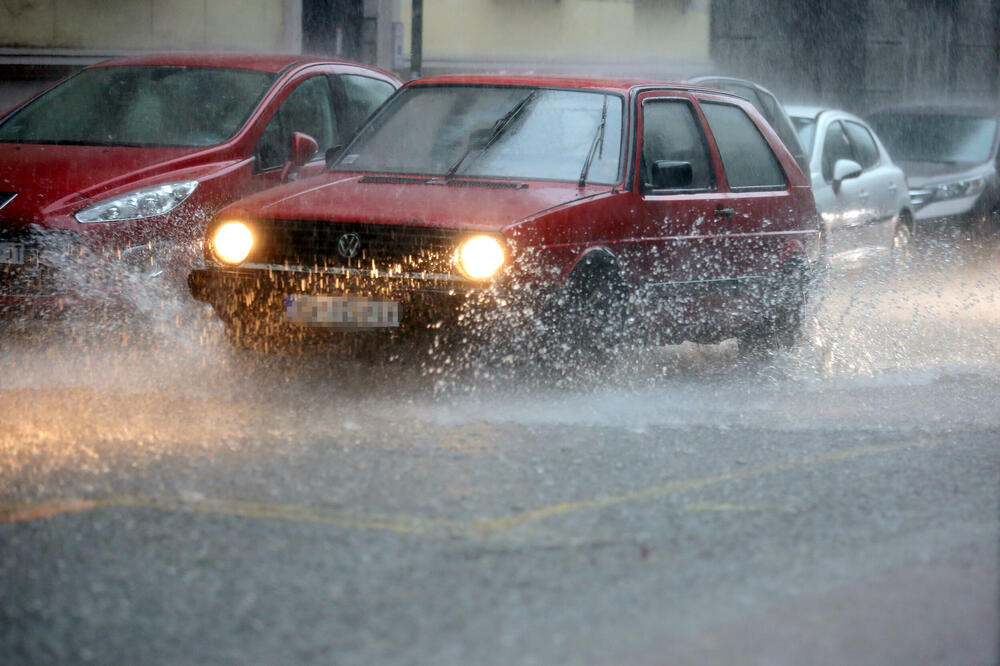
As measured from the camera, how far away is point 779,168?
8.45m

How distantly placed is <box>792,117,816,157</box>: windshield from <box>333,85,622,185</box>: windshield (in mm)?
4568

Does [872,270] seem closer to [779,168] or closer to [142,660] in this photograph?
[779,168]

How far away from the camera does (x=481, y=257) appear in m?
6.29

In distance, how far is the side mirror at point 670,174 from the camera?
23.6 ft

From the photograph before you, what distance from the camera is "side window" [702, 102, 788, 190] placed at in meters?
8.02

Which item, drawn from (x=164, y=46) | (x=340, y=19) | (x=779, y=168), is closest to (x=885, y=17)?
(x=340, y=19)

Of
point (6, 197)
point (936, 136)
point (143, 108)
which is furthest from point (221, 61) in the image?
point (936, 136)

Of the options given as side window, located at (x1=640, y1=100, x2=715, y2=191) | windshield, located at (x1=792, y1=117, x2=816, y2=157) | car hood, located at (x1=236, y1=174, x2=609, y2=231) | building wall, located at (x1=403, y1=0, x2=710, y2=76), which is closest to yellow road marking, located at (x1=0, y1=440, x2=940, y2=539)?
car hood, located at (x1=236, y1=174, x2=609, y2=231)

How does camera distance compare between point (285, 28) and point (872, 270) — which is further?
point (285, 28)

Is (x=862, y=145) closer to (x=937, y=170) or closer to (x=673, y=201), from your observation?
(x=937, y=170)

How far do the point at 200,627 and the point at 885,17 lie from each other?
81.3 feet

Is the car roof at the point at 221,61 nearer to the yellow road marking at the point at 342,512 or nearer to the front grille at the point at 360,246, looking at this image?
the front grille at the point at 360,246

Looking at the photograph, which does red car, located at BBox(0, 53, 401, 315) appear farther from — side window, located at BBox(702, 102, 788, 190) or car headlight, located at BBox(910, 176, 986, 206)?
car headlight, located at BBox(910, 176, 986, 206)

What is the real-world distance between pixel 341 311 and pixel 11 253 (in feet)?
6.58
